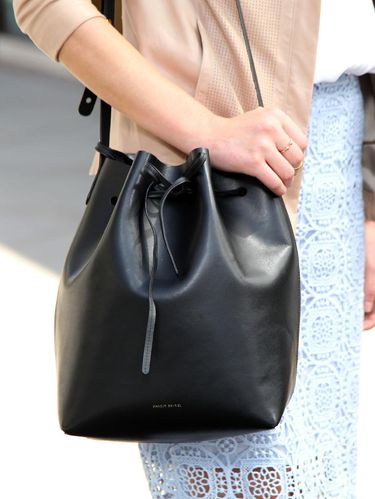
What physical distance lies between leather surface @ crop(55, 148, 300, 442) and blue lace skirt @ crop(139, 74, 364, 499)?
0.17 meters

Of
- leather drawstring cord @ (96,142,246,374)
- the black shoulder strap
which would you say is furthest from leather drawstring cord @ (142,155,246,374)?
the black shoulder strap

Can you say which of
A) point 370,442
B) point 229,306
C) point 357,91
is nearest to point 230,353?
point 229,306

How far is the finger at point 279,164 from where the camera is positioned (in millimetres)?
1052

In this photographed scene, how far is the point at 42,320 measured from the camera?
3781mm

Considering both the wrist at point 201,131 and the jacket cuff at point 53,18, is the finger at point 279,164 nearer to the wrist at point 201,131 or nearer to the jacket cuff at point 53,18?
the wrist at point 201,131

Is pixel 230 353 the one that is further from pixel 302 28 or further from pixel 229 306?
pixel 302 28

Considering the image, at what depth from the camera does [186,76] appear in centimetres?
114

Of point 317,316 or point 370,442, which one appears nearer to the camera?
point 317,316

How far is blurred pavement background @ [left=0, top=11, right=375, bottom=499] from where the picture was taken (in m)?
2.82

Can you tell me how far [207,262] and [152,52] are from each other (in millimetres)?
284

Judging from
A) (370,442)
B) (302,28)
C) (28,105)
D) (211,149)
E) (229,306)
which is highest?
(302,28)

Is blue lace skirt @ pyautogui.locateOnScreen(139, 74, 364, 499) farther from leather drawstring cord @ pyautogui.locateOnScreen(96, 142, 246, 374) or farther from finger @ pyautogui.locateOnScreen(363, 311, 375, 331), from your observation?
leather drawstring cord @ pyautogui.locateOnScreen(96, 142, 246, 374)

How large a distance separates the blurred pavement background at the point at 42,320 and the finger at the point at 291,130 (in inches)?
71.8

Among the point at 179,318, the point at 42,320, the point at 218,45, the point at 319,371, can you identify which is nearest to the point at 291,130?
the point at 218,45
